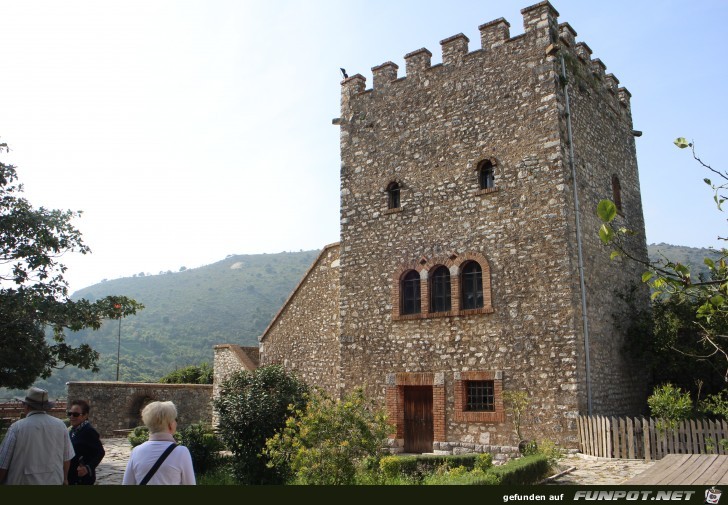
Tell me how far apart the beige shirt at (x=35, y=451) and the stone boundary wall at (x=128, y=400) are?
58.2ft

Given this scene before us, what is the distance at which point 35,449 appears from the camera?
6090 mm

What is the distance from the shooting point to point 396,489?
5.55 metres

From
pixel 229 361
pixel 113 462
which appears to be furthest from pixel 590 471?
pixel 229 361

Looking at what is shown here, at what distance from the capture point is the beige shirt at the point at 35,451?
6.03m

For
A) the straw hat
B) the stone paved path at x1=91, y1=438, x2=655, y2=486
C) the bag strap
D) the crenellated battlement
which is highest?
the crenellated battlement

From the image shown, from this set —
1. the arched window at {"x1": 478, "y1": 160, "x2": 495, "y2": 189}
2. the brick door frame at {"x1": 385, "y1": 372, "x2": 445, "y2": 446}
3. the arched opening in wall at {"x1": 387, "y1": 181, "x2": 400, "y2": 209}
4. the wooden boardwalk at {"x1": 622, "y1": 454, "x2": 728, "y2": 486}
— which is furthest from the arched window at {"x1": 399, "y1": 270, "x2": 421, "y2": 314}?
the wooden boardwalk at {"x1": 622, "y1": 454, "x2": 728, "y2": 486}

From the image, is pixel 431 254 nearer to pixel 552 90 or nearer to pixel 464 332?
pixel 464 332

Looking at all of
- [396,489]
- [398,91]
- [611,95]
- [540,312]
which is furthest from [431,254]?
[396,489]

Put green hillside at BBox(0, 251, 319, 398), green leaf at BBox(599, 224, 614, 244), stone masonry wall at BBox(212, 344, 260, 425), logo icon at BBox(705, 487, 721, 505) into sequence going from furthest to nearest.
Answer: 1. green hillside at BBox(0, 251, 319, 398)
2. stone masonry wall at BBox(212, 344, 260, 425)
3. logo icon at BBox(705, 487, 721, 505)
4. green leaf at BBox(599, 224, 614, 244)

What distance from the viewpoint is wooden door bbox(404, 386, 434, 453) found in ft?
50.0

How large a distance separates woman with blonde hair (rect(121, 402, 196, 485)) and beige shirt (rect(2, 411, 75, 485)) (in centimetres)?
194

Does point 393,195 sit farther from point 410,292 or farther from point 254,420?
point 254,420

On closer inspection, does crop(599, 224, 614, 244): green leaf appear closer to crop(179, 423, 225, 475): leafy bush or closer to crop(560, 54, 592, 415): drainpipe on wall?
crop(560, 54, 592, 415): drainpipe on wall

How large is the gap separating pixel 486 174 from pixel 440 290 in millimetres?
3371
